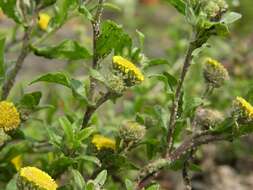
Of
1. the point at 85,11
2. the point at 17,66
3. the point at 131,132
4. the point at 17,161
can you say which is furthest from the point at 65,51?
the point at 17,161

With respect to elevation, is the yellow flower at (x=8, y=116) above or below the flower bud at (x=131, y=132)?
above

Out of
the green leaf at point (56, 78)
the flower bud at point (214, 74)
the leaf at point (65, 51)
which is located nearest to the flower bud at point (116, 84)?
the green leaf at point (56, 78)

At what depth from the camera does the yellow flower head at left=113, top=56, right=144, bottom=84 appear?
192cm

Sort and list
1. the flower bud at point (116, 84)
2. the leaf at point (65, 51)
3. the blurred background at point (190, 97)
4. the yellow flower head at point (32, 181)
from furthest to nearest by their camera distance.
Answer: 1. the blurred background at point (190, 97)
2. the leaf at point (65, 51)
3. the flower bud at point (116, 84)
4. the yellow flower head at point (32, 181)

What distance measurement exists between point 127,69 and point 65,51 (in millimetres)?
358

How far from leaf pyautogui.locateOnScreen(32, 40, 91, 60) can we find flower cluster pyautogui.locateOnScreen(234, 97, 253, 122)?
537mm

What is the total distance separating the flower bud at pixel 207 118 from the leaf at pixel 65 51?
0.43m

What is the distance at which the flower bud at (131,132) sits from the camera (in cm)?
204

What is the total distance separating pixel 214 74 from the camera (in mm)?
2135

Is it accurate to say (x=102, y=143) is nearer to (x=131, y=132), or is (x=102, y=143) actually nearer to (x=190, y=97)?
(x=131, y=132)

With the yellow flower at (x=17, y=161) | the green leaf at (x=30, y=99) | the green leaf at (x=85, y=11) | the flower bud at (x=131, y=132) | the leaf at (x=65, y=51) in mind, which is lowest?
the yellow flower at (x=17, y=161)

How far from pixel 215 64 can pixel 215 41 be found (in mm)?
1978

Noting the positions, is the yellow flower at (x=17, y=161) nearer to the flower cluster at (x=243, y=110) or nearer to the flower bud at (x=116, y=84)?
the flower bud at (x=116, y=84)

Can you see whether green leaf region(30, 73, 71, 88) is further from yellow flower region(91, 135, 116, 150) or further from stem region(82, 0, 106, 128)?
yellow flower region(91, 135, 116, 150)
